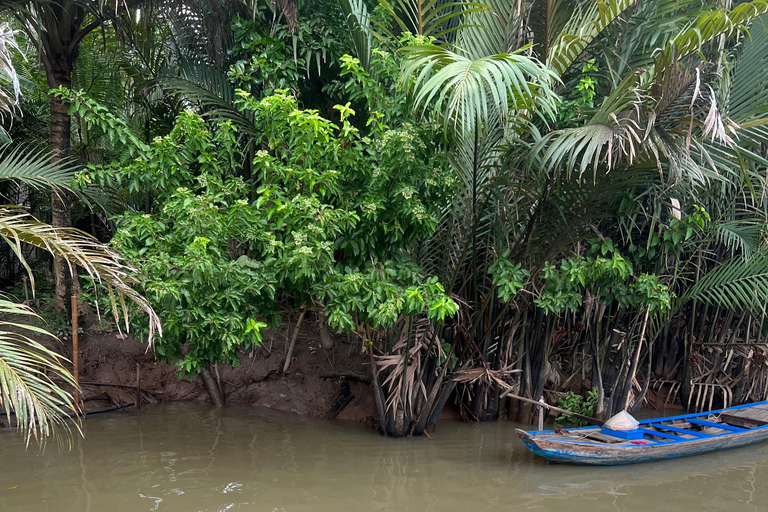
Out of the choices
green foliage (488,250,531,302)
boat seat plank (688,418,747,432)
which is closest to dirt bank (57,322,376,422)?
green foliage (488,250,531,302)

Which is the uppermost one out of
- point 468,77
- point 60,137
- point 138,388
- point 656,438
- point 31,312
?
point 60,137

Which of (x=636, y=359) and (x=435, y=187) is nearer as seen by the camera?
(x=435, y=187)

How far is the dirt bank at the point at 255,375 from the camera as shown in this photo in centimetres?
727

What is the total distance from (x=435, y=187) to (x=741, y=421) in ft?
14.2

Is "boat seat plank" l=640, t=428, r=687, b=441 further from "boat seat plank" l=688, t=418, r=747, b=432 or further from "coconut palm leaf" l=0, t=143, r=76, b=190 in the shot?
"coconut palm leaf" l=0, t=143, r=76, b=190

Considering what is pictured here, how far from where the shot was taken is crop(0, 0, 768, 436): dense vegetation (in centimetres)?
458

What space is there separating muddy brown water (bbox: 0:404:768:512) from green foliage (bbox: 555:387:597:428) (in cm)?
71

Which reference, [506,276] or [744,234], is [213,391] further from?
[744,234]

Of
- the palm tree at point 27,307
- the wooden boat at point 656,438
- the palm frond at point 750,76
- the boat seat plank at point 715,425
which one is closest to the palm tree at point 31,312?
the palm tree at point 27,307

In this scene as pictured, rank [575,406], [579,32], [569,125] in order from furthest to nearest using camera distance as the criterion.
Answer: [575,406], [569,125], [579,32]

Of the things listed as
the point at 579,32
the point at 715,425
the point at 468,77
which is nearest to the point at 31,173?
the point at 468,77

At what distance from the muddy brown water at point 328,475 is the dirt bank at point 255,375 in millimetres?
556

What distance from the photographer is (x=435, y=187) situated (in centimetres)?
501

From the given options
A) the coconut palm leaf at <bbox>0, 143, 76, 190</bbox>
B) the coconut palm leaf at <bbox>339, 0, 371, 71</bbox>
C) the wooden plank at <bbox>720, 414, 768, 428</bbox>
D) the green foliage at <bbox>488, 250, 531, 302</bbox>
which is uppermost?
the coconut palm leaf at <bbox>339, 0, 371, 71</bbox>
